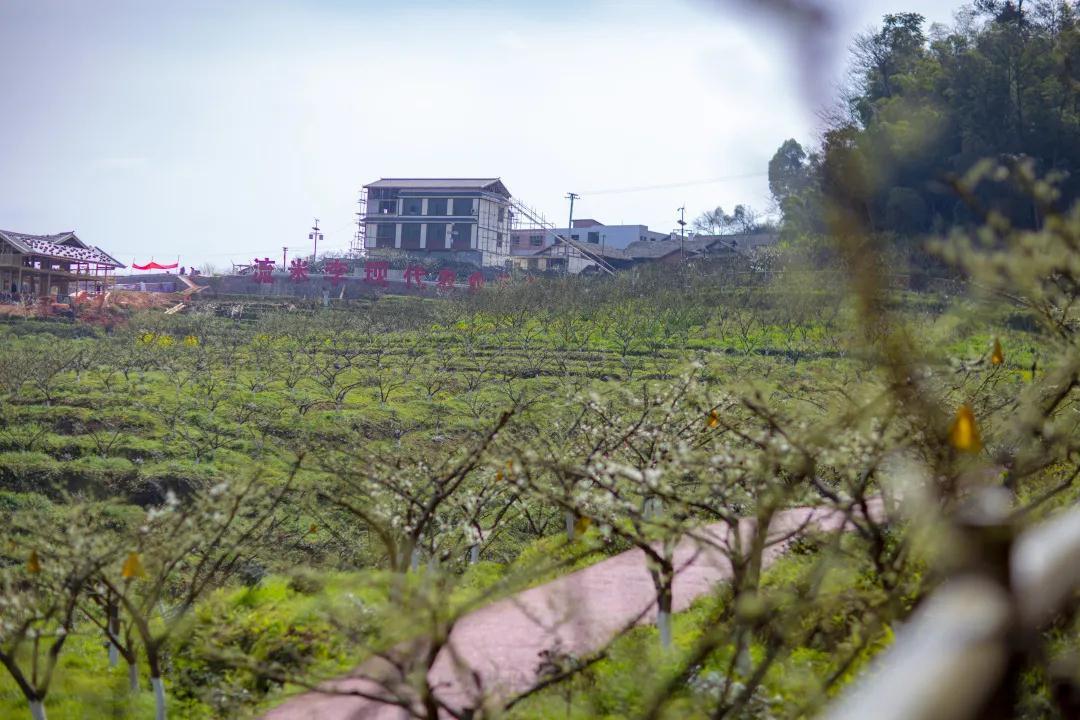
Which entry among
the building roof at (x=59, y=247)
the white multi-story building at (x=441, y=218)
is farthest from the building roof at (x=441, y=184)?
the building roof at (x=59, y=247)

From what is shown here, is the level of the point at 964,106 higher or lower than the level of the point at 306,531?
higher

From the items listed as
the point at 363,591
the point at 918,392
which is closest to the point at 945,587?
the point at 918,392

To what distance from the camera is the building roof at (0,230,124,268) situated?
34.1 m

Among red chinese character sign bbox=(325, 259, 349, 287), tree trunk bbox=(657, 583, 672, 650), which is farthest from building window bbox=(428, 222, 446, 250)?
tree trunk bbox=(657, 583, 672, 650)

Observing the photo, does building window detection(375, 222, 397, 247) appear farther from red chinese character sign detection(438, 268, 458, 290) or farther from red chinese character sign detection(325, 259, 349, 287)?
red chinese character sign detection(438, 268, 458, 290)

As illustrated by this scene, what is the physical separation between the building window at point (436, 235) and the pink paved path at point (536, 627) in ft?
128

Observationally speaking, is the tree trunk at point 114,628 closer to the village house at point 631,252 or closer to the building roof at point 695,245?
the village house at point 631,252

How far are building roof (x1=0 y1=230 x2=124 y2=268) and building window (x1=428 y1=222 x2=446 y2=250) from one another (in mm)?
13904

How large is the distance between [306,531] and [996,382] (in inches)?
293

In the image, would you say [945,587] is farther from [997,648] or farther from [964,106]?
[964,106]

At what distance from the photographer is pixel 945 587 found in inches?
22.8

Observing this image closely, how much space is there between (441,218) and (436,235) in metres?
0.80

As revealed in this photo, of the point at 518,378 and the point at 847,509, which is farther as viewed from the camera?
the point at 518,378

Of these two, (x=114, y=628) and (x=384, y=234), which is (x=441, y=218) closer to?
(x=384, y=234)
